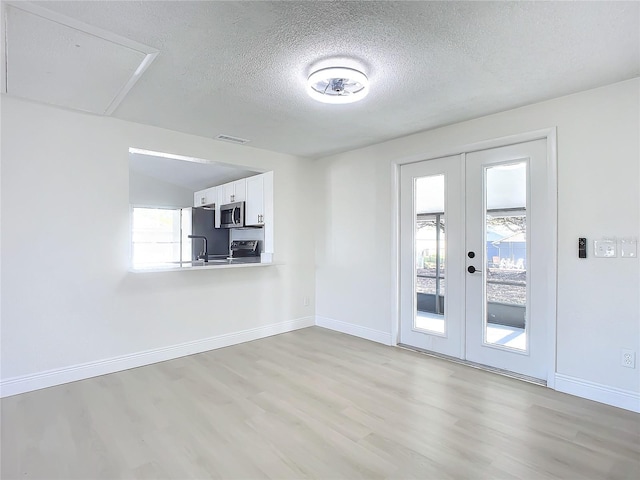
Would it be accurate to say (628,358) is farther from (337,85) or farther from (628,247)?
(337,85)

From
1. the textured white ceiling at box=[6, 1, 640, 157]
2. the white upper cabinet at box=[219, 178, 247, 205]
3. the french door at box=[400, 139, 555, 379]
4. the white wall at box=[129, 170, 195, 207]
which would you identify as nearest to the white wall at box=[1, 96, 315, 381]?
the textured white ceiling at box=[6, 1, 640, 157]

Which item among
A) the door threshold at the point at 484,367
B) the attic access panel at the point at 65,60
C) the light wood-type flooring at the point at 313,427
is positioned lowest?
the light wood-type flooring at the point at 313,427

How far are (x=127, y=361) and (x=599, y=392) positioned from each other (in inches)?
156

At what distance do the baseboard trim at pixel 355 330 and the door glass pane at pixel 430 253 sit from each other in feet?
1.40

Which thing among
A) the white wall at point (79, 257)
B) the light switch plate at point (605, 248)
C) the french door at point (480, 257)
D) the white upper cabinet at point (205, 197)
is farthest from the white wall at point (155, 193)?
the light switch plate at point (605, 248)

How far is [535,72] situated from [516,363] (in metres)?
2.38

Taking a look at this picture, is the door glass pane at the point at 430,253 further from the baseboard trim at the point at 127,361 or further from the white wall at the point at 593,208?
the baseboard trim at the point at 127,361

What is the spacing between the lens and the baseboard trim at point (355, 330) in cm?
410

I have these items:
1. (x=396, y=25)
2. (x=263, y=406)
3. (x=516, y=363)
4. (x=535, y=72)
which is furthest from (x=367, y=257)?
(x=396, y=25)

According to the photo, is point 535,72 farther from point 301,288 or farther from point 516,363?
point 301,288

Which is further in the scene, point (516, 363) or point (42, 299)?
point (516, 363)

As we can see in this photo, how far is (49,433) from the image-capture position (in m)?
2.19

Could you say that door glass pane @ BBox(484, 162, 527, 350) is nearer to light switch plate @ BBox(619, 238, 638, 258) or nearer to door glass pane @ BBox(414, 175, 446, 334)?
door glass pane @ BBox(414, 175, 446, 334)

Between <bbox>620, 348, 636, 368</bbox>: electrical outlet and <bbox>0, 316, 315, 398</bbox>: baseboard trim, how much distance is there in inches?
133
